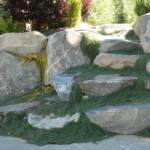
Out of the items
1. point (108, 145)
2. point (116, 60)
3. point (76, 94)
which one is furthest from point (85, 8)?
point (108, 145)

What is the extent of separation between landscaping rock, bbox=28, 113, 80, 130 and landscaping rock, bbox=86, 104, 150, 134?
0.44 meters

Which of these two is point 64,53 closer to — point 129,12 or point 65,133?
point 65,133

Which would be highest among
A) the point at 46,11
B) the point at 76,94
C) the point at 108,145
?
the point at 46,11

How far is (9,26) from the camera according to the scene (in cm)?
885

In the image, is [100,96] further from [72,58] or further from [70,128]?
[72,58]

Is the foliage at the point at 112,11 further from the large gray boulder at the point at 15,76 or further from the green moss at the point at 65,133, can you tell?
the green moss at the point at 65,133

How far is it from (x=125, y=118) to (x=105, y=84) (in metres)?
0.77

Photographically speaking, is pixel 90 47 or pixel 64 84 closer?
pixel 64 84

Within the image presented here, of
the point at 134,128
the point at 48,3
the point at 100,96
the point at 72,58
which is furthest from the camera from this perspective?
the point at 48,3

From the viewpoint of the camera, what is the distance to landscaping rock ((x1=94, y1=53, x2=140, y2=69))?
23.2 ft

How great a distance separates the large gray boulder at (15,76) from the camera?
8102 millimetres

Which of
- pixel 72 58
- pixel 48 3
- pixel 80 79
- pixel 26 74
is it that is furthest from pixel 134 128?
pixel 48 3

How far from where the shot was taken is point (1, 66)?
8125 mm

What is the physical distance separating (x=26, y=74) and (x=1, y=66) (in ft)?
1.51
